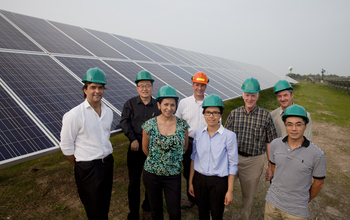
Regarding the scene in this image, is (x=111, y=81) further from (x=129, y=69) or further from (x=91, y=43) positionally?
(x=91, y=43)

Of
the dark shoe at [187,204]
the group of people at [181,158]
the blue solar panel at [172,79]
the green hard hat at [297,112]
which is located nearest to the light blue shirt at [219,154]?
the group of people at [181,158]

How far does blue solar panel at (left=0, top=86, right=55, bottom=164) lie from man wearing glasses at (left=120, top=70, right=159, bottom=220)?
4.41 ft

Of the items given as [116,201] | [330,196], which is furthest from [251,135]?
[330,196]

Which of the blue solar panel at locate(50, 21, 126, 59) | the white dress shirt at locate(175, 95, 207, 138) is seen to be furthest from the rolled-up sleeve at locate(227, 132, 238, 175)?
the blue solar panel at locate(50, 21, 126, 59)

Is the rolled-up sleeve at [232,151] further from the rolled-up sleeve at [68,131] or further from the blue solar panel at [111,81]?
the blue solar panel at [111,81]

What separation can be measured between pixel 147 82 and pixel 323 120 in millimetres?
16252

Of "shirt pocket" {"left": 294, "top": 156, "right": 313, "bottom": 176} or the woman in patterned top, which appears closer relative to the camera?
Result: "shirt pocket" {"left": 294, "top": 156, "right": 313, "bottom": 176}

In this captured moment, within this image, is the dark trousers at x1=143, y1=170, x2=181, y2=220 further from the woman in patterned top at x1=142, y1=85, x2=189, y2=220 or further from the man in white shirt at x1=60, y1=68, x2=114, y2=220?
the man in white shirt at x1=60, y1=68, x2=114, y2=220

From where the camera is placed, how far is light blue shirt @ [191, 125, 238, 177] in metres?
3.21

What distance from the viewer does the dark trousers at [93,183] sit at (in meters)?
3.17

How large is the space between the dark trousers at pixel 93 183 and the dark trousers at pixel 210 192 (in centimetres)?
150

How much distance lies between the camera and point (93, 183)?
10.5 ft

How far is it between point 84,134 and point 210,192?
2.18m

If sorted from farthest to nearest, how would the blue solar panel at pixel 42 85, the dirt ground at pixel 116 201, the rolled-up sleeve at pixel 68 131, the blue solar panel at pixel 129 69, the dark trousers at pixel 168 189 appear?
1. the blue solar panel at pixel 129 69
2. the dirt ground at pixel 116 201
3. the blue solar panel at pixel 42 85
4. the dark trousers at pixel 168 189
5. the rolled-up sleeve at pixel 68 131
